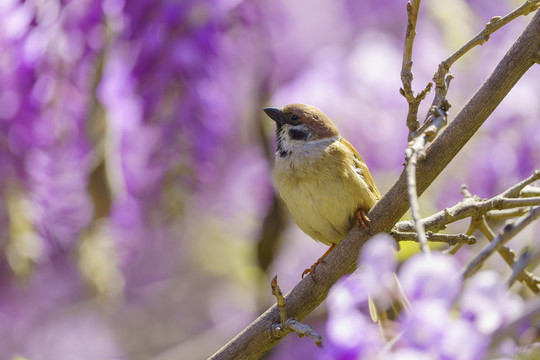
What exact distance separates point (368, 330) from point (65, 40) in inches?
81.9

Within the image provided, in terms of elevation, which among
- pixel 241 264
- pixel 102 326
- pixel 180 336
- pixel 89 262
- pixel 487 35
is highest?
pixel 102 326

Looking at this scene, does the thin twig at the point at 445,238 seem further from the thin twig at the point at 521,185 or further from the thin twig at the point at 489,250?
the thin twig at the point at 489,250

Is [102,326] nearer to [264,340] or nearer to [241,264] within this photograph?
[241,264]

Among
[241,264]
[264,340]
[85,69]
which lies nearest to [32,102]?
[85,69]

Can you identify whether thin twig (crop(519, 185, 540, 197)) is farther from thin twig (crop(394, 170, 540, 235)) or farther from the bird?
the bird

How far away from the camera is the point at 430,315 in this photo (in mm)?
747

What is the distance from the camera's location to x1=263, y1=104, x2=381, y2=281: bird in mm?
2025

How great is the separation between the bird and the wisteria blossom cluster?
3.48 feet

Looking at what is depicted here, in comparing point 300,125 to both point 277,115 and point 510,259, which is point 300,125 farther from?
point 510,259

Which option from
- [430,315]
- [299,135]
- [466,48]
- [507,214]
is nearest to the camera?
[430,315]

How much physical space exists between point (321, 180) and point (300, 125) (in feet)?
0.90

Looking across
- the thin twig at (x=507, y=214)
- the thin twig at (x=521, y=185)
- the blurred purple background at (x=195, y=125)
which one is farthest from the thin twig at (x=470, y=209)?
the blurred purple background at (x=195, y=125)

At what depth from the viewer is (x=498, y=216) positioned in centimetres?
151

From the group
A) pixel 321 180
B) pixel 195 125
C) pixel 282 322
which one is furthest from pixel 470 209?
pixel 195 125
